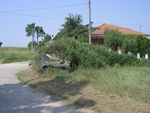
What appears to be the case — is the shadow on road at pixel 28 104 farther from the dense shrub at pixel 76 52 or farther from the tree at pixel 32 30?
the tree at pixel 32 30

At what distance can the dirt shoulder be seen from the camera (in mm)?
6656

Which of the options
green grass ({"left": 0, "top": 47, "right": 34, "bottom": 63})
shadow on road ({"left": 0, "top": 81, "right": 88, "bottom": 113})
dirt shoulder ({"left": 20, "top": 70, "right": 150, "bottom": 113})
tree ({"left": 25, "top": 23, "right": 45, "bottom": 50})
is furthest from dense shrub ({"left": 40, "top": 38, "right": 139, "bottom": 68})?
tree ({"left": 25, "top": 23, "right": 45, "bottom": 50})

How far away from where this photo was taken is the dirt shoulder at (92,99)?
6.66 metres

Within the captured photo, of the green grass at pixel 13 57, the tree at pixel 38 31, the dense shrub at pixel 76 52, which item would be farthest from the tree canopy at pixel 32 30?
the dense shrub at pixel 76 52

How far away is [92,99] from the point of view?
783cm

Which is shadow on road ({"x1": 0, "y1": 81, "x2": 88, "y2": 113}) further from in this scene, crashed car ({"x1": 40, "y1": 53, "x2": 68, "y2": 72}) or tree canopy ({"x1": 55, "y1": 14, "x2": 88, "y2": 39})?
tree canopy ({"x1": 55, "y1": 14, "x2": 88, "y2": 39})

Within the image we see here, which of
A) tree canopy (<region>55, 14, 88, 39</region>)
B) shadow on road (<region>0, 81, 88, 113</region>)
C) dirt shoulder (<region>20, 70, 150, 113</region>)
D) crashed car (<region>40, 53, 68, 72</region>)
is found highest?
tree canopy (<region>55, 14, 88, 39</region>)

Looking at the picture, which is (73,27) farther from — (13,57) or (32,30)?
(32,30)

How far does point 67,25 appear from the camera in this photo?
1385 inches

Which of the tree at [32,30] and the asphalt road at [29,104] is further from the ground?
the tree at [32,30]

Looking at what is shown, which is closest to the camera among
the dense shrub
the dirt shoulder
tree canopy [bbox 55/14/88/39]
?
the dirt shoulder

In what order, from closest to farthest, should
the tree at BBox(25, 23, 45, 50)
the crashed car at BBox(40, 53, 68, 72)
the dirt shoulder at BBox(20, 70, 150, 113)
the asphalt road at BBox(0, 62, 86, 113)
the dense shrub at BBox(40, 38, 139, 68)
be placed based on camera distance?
the dirt shoulder at BBox(20, 70, 150, 113)
the asphalt road at BBox(0, 62, 86, 113)
the crashed car at BBox(40, 53, 68, 72)
the dense shrub at BBox(40, 38, 139, 68)
the tree at BBox(25, 23, 45, 50)

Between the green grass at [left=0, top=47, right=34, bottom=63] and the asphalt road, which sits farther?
the green grass at [left=0, top=47, right=34, bottom=63]

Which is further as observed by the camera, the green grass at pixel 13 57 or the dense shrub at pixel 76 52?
the green grass at pixel 13 57
